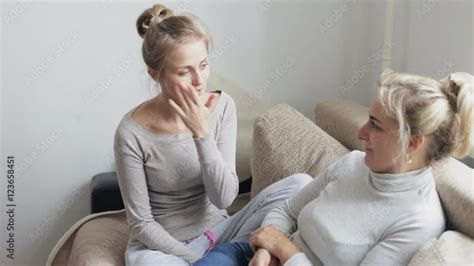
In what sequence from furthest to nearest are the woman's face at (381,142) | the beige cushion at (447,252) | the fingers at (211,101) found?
the fingers at (211,101), the woman's face at (381,142), the beige cushion at (447,252)

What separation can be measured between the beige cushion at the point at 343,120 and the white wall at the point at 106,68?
0.92 feet

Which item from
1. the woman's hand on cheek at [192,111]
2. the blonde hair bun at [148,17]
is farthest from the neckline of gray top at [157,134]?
the blonde hair bun at [148,17]

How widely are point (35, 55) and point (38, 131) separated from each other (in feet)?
0.94

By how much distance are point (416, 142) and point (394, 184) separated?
3.9 inches

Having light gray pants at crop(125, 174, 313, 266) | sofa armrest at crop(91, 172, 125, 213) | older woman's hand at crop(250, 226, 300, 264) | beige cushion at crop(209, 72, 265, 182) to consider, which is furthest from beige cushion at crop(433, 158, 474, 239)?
sofa armrest at crop(91, 172, 125, 213)

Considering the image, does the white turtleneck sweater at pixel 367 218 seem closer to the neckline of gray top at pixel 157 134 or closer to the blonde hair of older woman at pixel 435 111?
the blonde hair of older woman at pixel 435 111

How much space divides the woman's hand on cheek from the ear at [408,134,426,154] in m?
0.48

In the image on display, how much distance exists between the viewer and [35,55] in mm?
2299

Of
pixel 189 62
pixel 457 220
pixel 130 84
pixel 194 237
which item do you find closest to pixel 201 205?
pixel 194 237

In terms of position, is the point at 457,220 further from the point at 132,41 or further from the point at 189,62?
the point at 132,41

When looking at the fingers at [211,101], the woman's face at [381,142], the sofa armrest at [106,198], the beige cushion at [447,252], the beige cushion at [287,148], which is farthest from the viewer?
the sofa armrest at [106,198]

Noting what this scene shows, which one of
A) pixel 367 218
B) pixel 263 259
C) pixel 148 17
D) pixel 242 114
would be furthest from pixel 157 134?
pixel 242 114

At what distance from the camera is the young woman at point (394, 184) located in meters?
1.24

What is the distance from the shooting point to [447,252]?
117 cm
